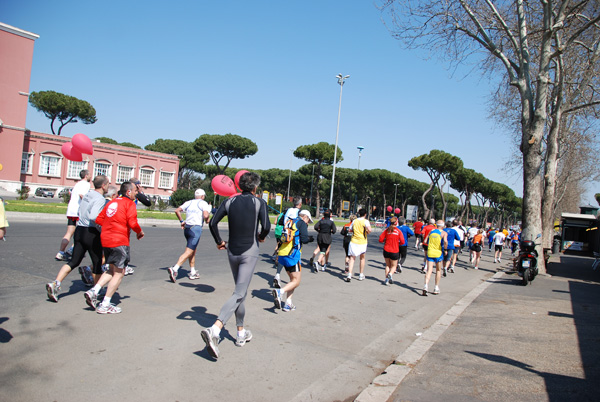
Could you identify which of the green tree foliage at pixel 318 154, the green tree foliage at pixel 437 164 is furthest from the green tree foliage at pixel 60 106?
the green tree foliage at pixel 437 164

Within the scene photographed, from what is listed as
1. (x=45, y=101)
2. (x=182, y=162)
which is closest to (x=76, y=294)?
(x=45, y=101)

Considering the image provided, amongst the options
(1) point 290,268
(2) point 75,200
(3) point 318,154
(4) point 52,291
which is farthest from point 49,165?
(1) point 290,268

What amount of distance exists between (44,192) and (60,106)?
17195 millimetres

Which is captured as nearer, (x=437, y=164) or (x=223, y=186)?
(x=223, y=186)

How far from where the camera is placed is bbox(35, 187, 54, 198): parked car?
40188 mm

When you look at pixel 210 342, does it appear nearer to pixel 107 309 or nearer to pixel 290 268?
pixel 107 309

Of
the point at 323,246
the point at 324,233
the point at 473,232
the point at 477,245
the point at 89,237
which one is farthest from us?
the point at 473,232

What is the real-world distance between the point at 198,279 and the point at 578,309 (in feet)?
23.7

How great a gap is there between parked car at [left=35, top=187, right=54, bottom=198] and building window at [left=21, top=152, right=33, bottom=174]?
1928 millimetres

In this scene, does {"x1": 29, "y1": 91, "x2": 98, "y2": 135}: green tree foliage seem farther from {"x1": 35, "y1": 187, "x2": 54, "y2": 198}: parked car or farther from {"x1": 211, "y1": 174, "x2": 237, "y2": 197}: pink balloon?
{"x1": 211, "y1": 174, "x2": 237, "y2": 197}: pink balloon

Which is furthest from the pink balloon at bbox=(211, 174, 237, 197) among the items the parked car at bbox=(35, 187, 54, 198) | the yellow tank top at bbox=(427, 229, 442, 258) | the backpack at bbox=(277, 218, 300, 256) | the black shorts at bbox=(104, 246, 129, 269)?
the parked car at bbox=(35, 187, 54, 198)

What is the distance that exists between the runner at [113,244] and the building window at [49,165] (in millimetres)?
42230

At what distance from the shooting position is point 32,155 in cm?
4012

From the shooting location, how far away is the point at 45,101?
171 feet
